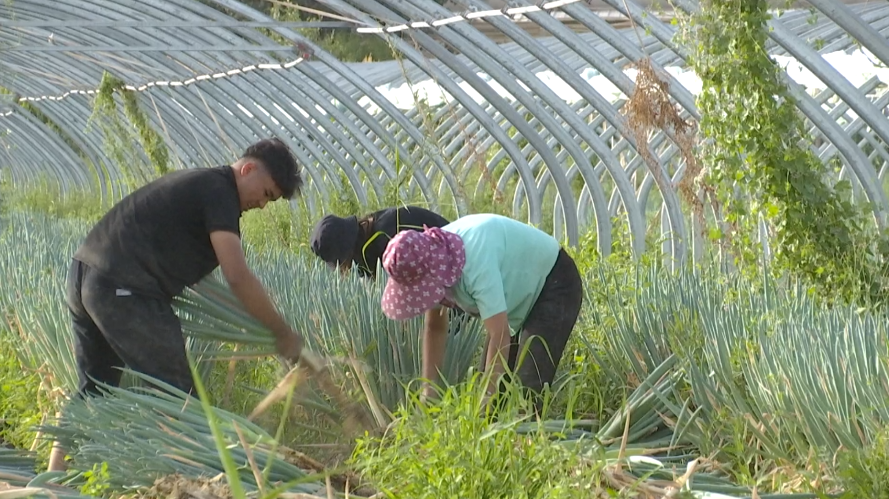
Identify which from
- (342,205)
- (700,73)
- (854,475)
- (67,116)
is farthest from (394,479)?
(67,116)

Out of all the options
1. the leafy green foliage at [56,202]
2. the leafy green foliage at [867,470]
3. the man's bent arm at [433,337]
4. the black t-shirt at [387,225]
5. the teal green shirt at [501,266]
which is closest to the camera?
the leafy green foliage at [867,470]

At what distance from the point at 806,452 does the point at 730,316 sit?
0.80 m

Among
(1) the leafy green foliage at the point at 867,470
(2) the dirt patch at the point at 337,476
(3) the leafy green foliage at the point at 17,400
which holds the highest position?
(1) the leafy green foliage at the point at 867,470

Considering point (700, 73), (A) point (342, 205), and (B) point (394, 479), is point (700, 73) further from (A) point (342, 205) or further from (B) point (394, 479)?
(A) point (342, 205)

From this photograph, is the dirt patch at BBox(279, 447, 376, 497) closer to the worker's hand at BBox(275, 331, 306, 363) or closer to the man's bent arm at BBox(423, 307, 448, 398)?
the worker's hand at BBox(275, 331, 306, 363)

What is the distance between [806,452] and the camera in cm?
350

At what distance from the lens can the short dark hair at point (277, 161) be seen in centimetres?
433

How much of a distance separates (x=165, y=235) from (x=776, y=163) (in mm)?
2573

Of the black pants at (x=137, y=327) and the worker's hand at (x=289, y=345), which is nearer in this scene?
the worker's hand at (x=289, y=345)

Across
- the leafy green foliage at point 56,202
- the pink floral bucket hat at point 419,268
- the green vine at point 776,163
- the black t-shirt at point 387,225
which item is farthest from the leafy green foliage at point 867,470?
the leafy green foliage at point 56,202

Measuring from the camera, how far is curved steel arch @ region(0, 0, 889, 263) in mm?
6965

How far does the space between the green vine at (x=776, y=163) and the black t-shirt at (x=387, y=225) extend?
1324 millimetres

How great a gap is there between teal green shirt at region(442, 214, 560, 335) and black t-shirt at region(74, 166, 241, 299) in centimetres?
84

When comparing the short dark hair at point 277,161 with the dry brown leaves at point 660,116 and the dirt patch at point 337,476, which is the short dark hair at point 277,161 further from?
the dry brown leaves at point 660,116
